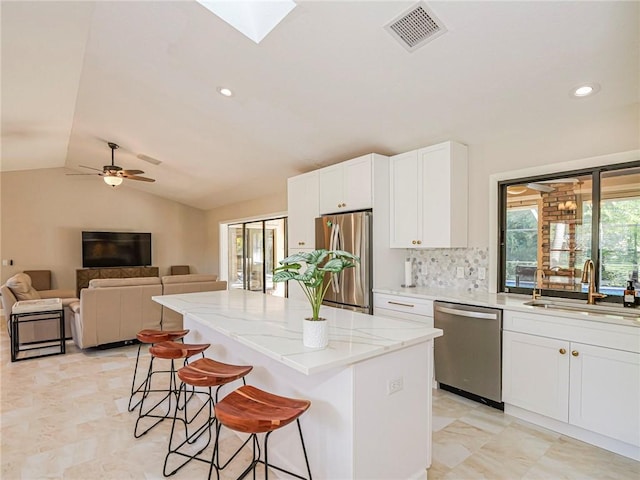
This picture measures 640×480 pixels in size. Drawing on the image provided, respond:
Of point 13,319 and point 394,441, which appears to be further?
point 13,319

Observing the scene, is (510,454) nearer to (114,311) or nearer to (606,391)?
(606,391)

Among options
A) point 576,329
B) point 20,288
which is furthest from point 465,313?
point 20,288

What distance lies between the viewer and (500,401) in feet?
9.13

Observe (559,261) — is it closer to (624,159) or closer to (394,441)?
(624,159)

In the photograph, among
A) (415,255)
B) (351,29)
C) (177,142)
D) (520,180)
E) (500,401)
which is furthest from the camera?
(177,142)

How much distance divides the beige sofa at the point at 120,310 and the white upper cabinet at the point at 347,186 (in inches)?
91.1

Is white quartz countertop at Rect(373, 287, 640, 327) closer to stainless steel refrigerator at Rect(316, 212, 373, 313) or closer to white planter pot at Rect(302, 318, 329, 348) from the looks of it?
stainless steel refrigerator at Rect(316, 212, 373, 313)

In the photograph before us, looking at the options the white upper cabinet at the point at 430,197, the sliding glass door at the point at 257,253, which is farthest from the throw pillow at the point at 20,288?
the white upper cabinet at the point at 430,197

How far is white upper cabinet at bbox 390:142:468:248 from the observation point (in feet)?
10.9

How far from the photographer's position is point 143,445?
2418 mm

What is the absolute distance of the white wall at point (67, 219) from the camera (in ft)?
23.1

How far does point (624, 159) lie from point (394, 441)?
8.57 feet

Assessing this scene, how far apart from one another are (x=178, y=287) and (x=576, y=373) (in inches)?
176

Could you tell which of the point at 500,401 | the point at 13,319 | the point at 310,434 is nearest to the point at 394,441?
the point at 310,434
